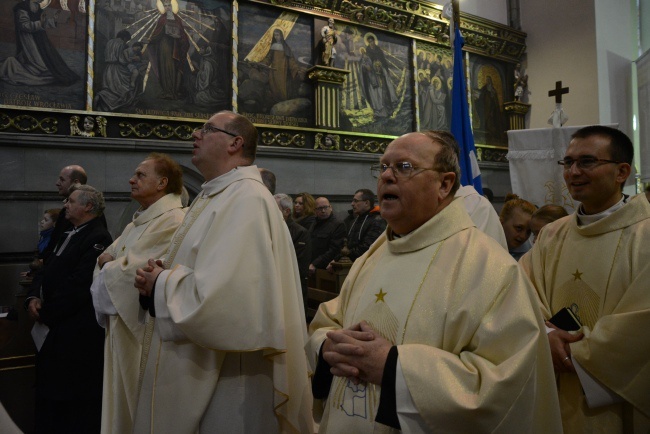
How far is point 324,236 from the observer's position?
6.47 meters

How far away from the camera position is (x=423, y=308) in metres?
1.53

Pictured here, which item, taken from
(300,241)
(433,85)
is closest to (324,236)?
(300,241)

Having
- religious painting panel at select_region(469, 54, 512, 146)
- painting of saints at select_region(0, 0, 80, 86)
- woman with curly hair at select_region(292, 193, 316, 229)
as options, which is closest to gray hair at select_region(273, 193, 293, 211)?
woman with curly hair at select_region(292, 193, 316, 229)

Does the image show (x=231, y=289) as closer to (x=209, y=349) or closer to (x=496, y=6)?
(x=209, y=349)

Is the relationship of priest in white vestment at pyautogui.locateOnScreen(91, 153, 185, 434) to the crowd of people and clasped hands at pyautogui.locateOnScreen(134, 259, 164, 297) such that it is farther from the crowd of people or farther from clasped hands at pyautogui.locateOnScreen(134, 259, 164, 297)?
clasped hands at pyautogui.locateOnScreen(134, 259, 164, 297)

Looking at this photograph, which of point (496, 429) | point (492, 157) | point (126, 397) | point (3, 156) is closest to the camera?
point (496, 429)

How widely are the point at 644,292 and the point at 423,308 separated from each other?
0.98 metres

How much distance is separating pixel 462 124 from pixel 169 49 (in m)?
5.02

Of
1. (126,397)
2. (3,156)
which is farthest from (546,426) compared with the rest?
(3,156)

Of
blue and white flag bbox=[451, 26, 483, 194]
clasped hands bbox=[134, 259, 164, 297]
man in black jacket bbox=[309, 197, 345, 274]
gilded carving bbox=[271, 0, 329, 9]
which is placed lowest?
clasped hands bbox=[134, 259, 164, 297]

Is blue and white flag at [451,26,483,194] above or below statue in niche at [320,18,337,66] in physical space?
below

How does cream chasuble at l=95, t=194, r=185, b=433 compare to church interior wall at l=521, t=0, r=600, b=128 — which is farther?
church interior wall at l=521, t=0, r=600, b=128

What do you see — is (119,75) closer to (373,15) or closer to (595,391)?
(373,15)

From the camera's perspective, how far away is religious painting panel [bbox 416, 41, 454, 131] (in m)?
10.4
